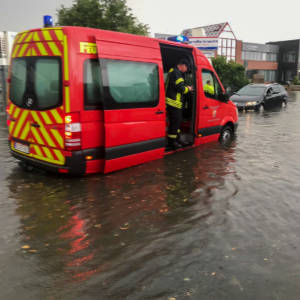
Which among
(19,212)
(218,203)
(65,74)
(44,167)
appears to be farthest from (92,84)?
(218,203)

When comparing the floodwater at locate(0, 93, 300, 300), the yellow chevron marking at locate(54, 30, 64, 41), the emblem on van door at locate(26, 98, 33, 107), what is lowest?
the floodwater at locate(0, 93, 300, 300)

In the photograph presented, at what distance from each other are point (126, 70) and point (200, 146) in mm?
3412

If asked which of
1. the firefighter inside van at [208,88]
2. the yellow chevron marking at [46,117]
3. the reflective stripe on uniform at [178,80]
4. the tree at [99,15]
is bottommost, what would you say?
the yellow chevron marking at [46,117]

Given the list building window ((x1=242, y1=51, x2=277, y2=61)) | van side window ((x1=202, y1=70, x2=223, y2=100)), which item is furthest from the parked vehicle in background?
building window ((x1=242, y1=51, x2=277, y2=61))

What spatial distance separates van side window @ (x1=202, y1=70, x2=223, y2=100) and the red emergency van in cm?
161

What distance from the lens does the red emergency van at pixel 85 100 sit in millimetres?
5223

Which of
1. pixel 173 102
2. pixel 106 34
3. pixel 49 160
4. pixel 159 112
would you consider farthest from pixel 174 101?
pixel 49 160

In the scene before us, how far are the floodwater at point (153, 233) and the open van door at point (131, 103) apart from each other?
43 cm

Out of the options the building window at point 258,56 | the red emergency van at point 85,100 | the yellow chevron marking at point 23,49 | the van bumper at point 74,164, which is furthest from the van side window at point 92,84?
the building window at point 258,56

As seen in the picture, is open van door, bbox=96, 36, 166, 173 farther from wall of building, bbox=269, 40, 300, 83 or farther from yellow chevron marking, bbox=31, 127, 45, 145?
wall of building, bbox=269, 40, 300, 83

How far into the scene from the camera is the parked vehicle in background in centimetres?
1705

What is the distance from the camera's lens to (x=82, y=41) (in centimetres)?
521

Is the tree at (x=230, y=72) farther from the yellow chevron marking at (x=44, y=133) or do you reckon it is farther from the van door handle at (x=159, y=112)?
the yellow chevron marking at (x=44, y=133)

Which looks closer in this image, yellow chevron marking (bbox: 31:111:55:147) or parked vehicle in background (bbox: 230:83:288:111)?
yellow chevron marking (bbox: 31:111:55:147)
